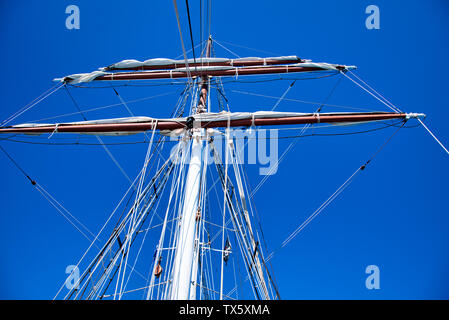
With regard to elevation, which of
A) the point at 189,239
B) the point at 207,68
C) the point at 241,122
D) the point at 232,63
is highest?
the point at 232,63

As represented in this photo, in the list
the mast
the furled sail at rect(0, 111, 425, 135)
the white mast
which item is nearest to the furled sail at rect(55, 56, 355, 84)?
the furled sail at rect(0, 111, 425, 135)

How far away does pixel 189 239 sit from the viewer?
4.02 meters

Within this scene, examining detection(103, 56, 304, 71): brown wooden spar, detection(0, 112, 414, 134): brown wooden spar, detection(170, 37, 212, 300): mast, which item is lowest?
detection(170, 37, 212, 300): mast

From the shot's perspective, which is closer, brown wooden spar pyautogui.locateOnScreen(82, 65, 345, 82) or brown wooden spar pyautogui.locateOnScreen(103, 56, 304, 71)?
brown wooden spar pyautogui.locateOnScreen(82, 65, 345, 82)

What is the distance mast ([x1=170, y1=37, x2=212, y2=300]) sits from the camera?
3.53 metres

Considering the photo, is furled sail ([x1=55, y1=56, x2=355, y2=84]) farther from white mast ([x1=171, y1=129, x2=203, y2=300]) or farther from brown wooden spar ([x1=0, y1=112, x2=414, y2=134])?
white mast ([x1=171, y1=129, x2=203, y2=300])

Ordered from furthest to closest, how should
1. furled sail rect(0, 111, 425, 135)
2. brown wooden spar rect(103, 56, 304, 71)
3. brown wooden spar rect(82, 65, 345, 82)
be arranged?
1. brown wooden spar rect(103, 56, 304, 71)
2. brown wooden spar rect(82, 65, 345, 82)
3. furled sail rect(0, 111, 425, 135)

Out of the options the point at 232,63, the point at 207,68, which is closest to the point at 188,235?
the point at 207,68

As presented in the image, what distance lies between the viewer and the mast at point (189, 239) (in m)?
3.53

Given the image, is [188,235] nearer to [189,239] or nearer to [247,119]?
[189,239]

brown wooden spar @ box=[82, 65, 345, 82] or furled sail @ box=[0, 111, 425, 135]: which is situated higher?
brown wooden spar @ box=[82, 65, 345, 82]

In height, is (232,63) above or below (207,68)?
above
